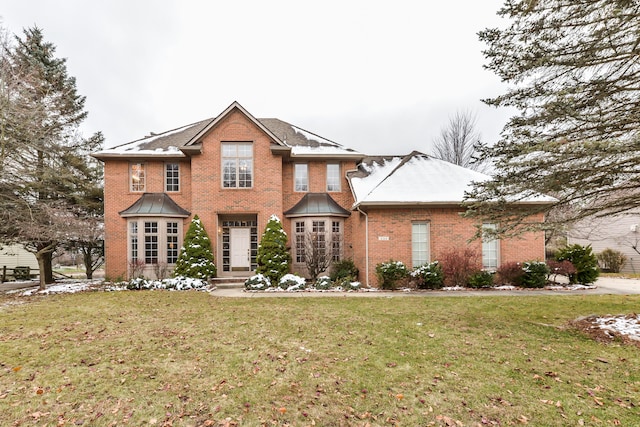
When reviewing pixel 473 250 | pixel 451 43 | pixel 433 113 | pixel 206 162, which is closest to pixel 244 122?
pixel 206 162

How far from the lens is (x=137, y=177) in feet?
48.1

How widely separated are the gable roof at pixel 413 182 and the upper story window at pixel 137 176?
10301 millimetres

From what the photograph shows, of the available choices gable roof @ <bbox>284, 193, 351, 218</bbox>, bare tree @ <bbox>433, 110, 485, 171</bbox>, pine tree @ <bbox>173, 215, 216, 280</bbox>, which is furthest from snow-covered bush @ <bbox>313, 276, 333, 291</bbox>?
bare tree @ <bbox>433, 110, 485, 171</bbox>

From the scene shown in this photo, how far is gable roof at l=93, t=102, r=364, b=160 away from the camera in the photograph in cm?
1386

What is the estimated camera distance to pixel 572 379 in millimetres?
4113

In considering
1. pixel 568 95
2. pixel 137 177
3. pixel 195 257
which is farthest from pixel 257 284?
pixel 568 95

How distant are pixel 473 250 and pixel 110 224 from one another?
16670 mm

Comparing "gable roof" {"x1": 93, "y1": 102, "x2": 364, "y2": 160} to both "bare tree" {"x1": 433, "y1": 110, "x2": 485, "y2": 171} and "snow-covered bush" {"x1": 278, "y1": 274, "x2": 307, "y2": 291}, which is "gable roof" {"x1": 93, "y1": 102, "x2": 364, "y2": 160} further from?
"bare tree" {"x1": 433, "y1": 110, "x2": 485, "y2": 171}

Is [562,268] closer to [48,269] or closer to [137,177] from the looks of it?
[137,177]

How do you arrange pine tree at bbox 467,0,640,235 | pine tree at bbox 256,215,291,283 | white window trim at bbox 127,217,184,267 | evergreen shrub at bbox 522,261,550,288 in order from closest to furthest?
1. pine tree at bbox 467,0,640,235
2. evergreen shrub at bbox 522,261,550,288
3. pine tree at bbox 256,215,291,283
4. white window trim at bbox 127,217,184,267

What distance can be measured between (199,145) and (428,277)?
11643 mm

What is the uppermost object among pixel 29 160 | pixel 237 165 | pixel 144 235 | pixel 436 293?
pixel 237 165

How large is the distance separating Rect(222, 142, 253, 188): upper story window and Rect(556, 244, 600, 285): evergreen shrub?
47.6 ft

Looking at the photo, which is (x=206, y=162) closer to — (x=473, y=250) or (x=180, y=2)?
(x=180, y=2)
